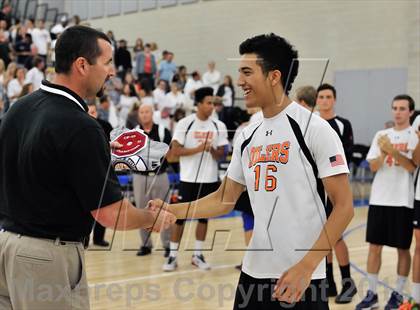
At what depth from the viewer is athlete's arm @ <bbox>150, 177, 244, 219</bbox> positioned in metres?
3.47

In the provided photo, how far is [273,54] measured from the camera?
3.08 meters

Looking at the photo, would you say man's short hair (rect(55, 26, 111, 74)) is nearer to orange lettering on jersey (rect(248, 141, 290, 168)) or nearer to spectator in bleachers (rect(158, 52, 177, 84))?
orange lettering on jersey (rect(248, 141, 290, 168))

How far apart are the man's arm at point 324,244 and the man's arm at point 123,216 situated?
2.42 ft

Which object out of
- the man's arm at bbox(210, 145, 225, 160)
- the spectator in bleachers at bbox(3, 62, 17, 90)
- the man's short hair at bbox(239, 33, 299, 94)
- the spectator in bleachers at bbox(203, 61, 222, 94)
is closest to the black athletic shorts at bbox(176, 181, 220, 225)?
Answer: the man's arm at bbox(210, 145, 225, 160)

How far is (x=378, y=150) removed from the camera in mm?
6266

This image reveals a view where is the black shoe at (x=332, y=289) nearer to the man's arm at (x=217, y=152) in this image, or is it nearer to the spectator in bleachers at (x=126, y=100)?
the man's arm at (x=217, y=152)

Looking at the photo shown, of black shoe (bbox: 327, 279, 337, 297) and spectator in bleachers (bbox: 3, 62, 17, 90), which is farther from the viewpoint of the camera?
spectator in bleachers (bbox: 3, 62, 17, 90)

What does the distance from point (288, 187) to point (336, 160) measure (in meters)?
0.30

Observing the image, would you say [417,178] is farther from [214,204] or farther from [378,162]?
[214,204]

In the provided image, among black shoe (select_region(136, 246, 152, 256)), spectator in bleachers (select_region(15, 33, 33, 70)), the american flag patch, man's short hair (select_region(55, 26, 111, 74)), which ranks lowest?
black shoe (select_region(136, 246, 152, 256))

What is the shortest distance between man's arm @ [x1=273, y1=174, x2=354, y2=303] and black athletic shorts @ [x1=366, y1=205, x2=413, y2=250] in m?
3.51

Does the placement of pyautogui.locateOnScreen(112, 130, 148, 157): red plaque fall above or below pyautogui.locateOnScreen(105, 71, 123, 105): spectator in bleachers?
below

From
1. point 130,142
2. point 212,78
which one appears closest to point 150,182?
point 130,142

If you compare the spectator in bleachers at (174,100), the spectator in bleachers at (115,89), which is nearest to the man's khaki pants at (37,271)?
the spectator in bleachers at (174,100)
